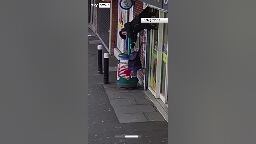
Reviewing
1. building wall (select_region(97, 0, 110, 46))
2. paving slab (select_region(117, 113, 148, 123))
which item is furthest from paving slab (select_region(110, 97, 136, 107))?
building wall (select_region(97, 0, 110, 46))

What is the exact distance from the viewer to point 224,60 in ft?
8.84

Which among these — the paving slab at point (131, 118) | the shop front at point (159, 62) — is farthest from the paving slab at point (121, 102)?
the paving slab at point (131, 118)

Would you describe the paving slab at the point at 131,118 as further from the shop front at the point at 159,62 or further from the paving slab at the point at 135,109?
the shop front at the point at 159,62

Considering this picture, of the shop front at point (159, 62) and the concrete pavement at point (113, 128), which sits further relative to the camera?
the shop front at point (159, 62)

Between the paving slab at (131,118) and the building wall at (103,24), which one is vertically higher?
the building wall at (103,24)

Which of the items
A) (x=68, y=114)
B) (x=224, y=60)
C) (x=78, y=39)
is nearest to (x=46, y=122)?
(x=68, y=114)

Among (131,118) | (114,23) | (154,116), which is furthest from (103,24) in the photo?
(131,118)

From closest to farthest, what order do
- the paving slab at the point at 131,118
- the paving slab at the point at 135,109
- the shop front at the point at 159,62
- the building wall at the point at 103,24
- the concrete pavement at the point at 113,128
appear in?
the concrete pavement at the point at 113,128 < the paving slab at the point at 131,118 < the paving slab at the point at 135,109 < the shop front at the point at 159,62 < the building wall at the point at 103,24

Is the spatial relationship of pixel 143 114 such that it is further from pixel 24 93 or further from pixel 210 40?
pixel 24 93

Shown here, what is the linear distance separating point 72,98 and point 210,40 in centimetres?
104

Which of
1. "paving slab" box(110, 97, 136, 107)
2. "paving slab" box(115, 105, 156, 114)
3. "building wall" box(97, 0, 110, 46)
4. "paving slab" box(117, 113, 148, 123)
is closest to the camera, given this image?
"paving slab" box(117, 113, 148, 123)

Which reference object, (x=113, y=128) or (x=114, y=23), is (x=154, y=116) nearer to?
(x=113, y=128)

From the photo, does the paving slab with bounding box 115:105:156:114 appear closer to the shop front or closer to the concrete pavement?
the concrete pavement

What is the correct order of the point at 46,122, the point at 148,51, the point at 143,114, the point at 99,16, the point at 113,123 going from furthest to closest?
the point at 99,16, the point at 148,51, the point at 143,114, the point at 113,123, the point at 46,122
